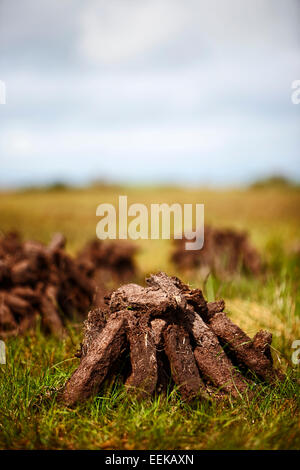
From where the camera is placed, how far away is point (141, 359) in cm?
236

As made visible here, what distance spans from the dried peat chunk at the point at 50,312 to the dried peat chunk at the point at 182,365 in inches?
75.0

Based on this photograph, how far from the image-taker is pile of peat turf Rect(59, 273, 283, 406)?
2355 millimetres

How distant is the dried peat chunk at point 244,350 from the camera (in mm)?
2607

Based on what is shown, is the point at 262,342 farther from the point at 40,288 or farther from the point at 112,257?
the point at 112,257

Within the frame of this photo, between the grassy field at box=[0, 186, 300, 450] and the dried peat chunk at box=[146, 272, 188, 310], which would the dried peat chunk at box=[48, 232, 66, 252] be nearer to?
the grassy field at box=[0, 186, 300, 450]

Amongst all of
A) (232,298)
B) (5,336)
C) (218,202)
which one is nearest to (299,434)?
(232,298)

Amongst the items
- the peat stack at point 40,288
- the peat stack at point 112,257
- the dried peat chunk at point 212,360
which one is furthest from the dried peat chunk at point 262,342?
the peat stack at point 112,257

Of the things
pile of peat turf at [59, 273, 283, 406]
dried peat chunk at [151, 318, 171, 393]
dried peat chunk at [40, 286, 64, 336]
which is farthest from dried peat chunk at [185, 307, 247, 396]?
dried peat chunk at [40, 286, 64, 336]

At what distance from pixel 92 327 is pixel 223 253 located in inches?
223

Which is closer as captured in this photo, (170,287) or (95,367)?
(95,367)

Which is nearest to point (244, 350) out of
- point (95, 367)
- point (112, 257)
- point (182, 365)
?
point (182, 365)

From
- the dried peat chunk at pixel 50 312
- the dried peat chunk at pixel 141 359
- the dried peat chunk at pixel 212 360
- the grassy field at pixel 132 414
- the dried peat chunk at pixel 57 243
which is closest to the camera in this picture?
the grassy field at pixel 132 414

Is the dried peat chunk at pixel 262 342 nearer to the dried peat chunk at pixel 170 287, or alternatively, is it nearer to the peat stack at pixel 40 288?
the dried peat chunk at pixel 170 287

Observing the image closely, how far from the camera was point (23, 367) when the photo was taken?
3219 mm
